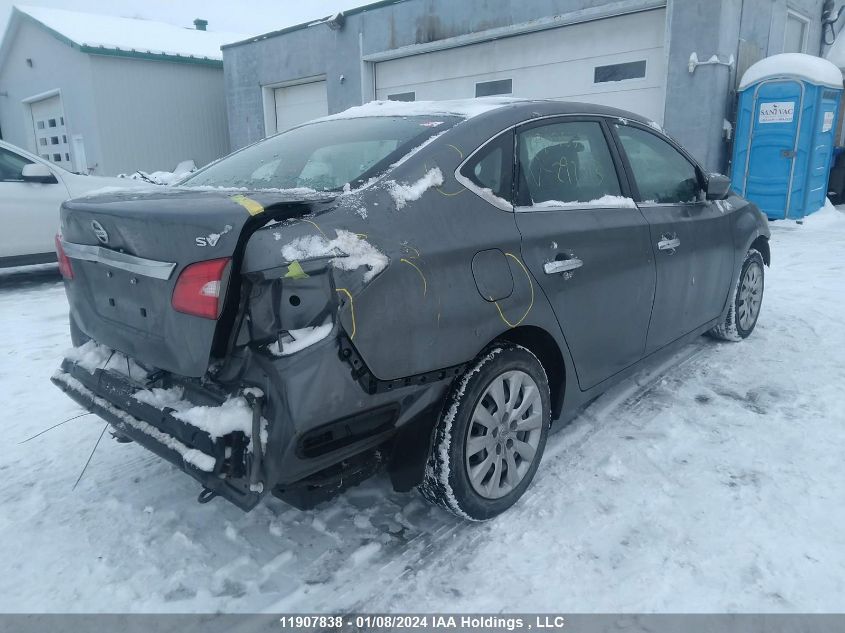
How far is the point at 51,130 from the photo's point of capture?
17438mm

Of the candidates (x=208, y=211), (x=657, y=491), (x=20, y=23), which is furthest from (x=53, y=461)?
(x=20, y=23)

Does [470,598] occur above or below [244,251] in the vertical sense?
below

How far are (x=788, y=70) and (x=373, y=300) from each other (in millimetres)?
9305

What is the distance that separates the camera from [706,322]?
398 cm

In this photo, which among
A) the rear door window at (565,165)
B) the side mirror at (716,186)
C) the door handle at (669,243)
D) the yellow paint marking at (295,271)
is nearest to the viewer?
the yellow paint marking at (295,271)

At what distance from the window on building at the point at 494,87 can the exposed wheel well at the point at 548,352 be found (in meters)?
8.77

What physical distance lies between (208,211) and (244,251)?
0.19 metres

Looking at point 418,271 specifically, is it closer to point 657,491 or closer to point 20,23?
point 657,491

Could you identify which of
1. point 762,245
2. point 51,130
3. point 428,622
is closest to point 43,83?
point 51,130

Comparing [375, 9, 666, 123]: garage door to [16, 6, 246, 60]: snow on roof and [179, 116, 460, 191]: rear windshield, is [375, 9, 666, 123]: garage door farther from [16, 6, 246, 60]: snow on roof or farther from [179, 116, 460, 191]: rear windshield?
[16, 6, 246, 60]: snow on roof

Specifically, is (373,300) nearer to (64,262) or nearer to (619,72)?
(64,262)

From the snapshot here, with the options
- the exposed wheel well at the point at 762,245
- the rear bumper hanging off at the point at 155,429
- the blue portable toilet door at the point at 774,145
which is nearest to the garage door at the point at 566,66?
the blue portable toilet door at the point at 774,145

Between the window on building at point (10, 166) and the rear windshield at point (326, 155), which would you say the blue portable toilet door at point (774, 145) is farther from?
the window on building at point (10, 166)

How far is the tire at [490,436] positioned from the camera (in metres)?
2.28
